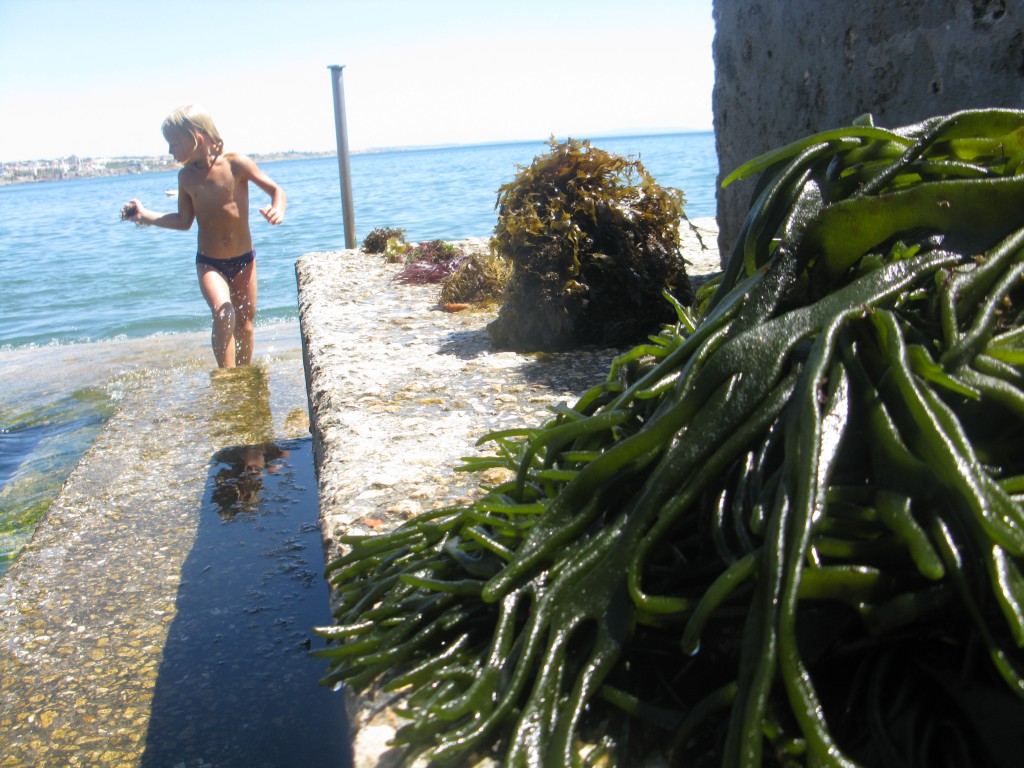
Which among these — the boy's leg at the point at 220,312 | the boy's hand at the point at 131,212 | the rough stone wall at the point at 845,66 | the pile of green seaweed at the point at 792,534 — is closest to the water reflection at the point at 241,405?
the boy's leg at the point at 220,312

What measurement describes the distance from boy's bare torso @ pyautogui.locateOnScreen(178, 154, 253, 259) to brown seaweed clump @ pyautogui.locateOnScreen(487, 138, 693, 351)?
13.1ft

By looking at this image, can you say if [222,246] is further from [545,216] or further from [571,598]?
[571,598]

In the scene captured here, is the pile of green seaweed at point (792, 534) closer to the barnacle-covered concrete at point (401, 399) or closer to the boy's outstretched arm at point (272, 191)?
the barnacle-covered concrete at point (401, 399)

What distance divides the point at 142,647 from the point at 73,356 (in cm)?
1013

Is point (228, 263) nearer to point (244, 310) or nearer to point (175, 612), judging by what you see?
point (244, 310)

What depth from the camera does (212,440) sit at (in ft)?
19.1

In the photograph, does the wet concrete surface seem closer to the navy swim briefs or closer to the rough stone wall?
the navy swim briefs

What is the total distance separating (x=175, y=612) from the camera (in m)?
3.82

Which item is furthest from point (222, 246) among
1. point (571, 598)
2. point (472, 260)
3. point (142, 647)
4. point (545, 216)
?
point (571, 598)

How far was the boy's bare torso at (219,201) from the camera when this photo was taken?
7848 millimetres

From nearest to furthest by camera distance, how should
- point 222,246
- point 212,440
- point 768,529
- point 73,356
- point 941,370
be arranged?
point 768,529, point 941,370, point 212,440, point 222,246, point 73,356

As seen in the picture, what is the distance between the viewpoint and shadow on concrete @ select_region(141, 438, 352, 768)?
2.96 m

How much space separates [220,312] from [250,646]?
463cm

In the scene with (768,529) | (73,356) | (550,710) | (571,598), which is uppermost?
(768,529)
